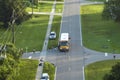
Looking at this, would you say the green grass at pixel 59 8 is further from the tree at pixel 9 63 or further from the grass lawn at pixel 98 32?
the tree at pixel 9 63

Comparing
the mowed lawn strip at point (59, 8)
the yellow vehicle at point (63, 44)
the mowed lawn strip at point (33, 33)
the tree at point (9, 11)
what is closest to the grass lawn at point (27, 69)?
the yellow vehicle at point (63, 44)

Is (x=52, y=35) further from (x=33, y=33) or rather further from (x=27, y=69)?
(x=27, y=69)

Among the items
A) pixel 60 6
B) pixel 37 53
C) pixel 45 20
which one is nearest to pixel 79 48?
pixel 37 53

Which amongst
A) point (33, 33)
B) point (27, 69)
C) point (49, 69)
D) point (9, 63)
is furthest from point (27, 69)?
point (33, 33)

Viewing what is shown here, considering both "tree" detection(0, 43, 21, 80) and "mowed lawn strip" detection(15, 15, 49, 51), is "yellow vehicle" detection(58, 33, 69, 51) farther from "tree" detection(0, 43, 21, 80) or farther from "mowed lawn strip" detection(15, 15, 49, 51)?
"tree" detection(0, 43, 21, 80)

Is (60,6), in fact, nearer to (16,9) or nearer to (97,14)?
(97,14)

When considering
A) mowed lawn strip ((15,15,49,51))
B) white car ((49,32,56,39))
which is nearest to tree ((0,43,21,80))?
mowed lawn strip ((15,15,49,51))
